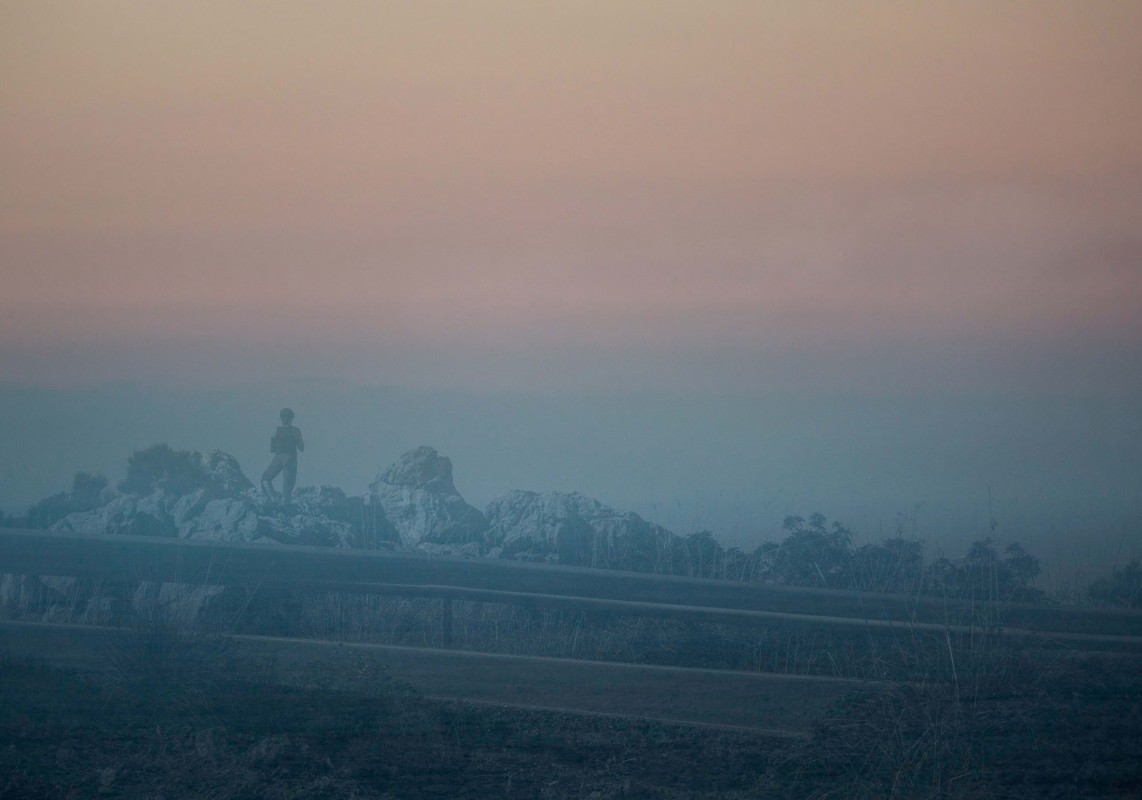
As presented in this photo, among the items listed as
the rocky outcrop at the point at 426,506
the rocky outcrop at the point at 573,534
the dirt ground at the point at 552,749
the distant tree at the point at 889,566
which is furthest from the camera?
the rocky outcrop at the point at 426,506

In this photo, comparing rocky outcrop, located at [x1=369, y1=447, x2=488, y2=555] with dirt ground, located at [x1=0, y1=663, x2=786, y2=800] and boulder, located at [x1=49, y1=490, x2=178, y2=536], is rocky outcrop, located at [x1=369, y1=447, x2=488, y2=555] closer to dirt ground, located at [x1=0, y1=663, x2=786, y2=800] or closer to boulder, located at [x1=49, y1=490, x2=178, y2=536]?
boulder, located at [x1=49, y1=490, x2=178, y2=536]

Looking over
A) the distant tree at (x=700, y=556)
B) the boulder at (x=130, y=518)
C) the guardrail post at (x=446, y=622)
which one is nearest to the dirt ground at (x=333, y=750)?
the guardrail post at (x=446, y=622)

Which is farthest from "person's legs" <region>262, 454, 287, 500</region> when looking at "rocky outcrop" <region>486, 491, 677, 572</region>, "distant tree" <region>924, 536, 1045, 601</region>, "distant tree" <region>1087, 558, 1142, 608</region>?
"distant tree" <region>1087, 558, 1142, 608</region>

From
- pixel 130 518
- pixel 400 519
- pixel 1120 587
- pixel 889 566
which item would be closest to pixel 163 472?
pixel 130 518

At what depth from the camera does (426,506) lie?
1065cm

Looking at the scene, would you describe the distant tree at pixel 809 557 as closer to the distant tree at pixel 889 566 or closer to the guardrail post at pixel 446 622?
the distant tree at pixel 889 566

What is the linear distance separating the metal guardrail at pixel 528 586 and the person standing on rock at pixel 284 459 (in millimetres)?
2483

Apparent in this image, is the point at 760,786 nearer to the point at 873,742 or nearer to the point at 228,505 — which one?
the point at 873,742

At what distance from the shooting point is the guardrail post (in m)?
7.26

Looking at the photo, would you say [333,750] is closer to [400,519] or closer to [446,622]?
[446,622]

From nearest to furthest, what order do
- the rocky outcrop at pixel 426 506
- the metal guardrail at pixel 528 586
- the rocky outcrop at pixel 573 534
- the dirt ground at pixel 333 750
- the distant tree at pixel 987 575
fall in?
the dirt ground at pixel 333 750
the metal guardrail at pixel 528 586
the distant tree at pixel 987 575
the rocky outcrop at pixel 573 534
the rocky outcrop at pixel 426 506

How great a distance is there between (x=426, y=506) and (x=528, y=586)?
140 inches

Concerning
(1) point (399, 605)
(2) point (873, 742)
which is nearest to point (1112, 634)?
(2) point (873, 742)

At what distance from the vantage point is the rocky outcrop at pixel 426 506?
33.3 feet
